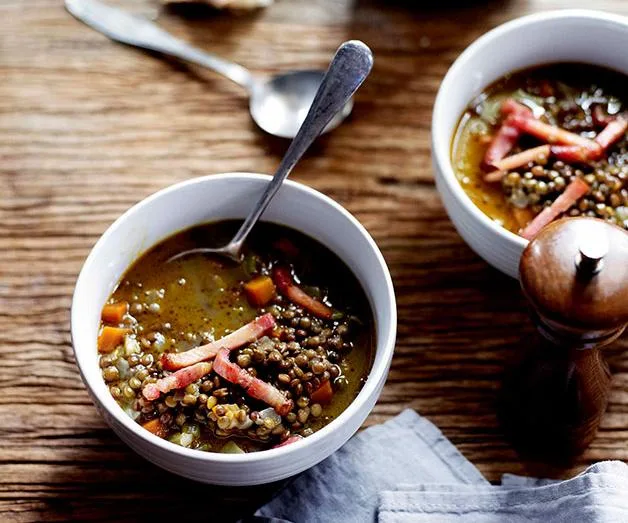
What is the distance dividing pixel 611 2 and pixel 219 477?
61.5 inches

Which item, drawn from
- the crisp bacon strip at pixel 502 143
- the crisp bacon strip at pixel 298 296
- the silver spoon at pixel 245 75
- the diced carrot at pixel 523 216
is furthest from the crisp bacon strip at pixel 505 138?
the crisp bacon strip at pixel 298 296

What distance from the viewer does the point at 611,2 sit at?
2523 mm

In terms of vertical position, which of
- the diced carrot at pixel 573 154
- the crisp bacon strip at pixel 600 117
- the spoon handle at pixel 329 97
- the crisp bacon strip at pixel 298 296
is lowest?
the crisp bacon strip at pixel 298 296

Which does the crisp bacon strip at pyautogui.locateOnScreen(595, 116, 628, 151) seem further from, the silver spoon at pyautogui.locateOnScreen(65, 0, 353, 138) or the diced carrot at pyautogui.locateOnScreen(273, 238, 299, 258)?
the diced carrot at pyautogui.locateOnScreen(273, 238, 299, 258)

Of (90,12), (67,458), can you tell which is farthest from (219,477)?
(90,12)

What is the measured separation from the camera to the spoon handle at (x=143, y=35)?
2.38 meters

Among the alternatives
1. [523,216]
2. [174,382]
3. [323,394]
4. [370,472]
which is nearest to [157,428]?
[174,382]

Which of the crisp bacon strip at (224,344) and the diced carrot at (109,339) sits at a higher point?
the crisp bacon strip at (224,344)

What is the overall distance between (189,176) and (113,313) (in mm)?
492

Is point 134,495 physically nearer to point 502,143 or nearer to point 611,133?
point 502,143

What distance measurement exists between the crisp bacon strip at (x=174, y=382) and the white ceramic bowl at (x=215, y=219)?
0.24 feet

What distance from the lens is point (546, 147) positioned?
2.08 metres

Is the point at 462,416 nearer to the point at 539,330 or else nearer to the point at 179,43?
the point at 539,330

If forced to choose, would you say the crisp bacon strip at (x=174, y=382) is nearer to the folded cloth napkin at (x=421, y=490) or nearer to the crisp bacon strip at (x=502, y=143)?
the folded cloth napkin at (x=421, y=490)
